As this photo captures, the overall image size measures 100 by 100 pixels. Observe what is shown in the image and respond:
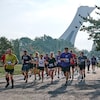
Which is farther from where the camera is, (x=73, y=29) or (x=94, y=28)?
(x=73, y=29)

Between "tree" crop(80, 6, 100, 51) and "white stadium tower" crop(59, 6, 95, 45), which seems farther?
"white stadium tower" crop(59, 6, 95, 45)

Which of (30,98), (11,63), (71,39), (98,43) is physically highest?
(71,39)

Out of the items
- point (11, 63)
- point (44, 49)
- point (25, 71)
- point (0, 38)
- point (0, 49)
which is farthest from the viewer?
point (44, 49)

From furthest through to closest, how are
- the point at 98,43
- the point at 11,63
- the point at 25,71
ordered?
the point at 98,43 < the point at 25,71 < the point at 11,63

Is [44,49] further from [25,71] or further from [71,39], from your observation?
[25,71]

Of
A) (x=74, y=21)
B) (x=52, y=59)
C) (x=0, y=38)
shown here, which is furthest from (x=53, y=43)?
(x=52, y=59)

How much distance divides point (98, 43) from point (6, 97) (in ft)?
93.0

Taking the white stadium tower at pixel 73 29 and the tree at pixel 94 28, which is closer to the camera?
the tree at pixel 94 28

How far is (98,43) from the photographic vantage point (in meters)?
41.3

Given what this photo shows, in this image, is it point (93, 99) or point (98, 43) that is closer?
point (93, 99)

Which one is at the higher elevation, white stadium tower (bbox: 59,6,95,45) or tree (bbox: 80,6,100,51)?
white stadium tower (bbox: 59,6,95,45)

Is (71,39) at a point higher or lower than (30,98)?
higher

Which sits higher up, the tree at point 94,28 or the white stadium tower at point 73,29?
the white stadium tower at point 73,29

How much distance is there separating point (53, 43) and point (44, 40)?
4.76 m
